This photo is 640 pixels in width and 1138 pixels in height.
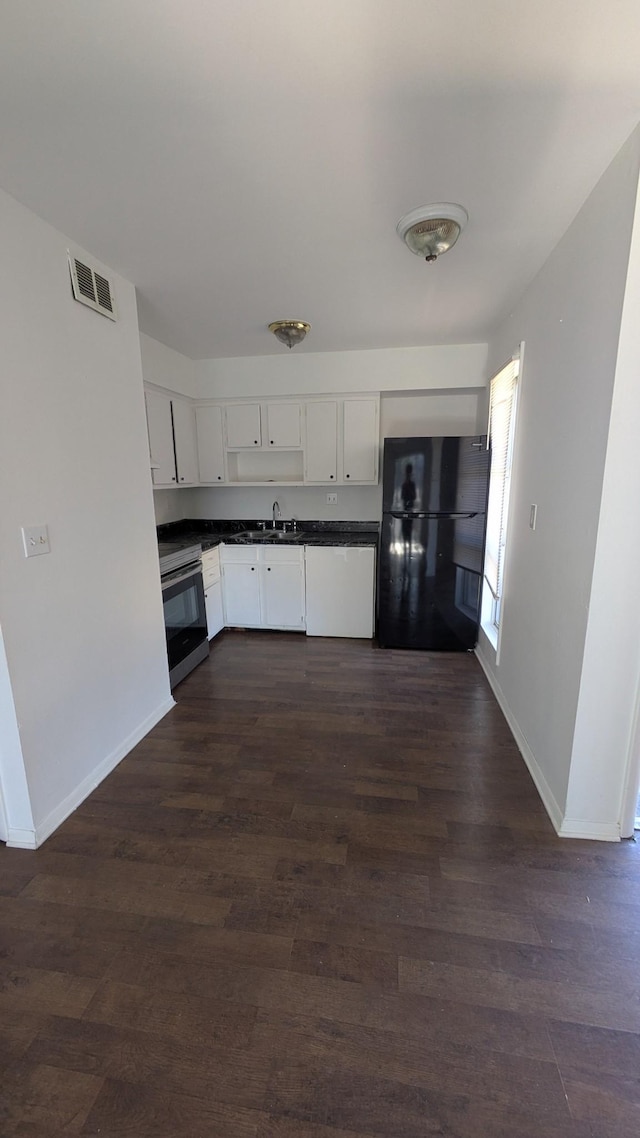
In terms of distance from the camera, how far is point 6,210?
1.58 metres

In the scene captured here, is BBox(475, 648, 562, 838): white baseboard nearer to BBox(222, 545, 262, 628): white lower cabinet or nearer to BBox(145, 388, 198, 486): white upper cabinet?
BBox(222, 545, 262, 628): white lower cabinet

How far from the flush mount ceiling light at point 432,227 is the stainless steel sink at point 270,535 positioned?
2.37 meters

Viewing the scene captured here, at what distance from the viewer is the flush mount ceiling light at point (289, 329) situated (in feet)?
9.28

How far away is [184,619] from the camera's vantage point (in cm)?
322

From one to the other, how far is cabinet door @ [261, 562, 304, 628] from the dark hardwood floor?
1.73 metres

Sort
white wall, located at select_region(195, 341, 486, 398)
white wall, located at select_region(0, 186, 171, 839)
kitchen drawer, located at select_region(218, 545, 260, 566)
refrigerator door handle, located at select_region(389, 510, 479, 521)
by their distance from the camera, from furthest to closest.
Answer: kitchen drawer, located at select_region(218, 545, 260, 566)
white wall, located at select_region(195, 341, 486, 398)
refrigerator door handle, located at select_region(389, 510, 479, 521)
white wall, located at select_region(0, 186, 171, 839)

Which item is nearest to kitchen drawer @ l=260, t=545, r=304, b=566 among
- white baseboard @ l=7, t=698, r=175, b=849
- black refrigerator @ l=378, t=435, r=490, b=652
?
black refrigerator @ l=378, t=435, r=490, b=652

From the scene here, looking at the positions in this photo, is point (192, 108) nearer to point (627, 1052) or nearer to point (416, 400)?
point (627, 1052)

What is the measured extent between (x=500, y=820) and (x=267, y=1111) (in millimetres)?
1218

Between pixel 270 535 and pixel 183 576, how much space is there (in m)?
1.18

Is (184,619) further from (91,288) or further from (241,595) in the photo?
(91,288)

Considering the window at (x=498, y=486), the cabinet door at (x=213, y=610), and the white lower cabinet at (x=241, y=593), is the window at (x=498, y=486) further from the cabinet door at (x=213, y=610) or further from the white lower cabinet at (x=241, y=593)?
the cabinet door at (x=213, y=610)

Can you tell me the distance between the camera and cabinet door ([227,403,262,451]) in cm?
392

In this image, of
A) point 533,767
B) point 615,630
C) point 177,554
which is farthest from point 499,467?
point 177,554
